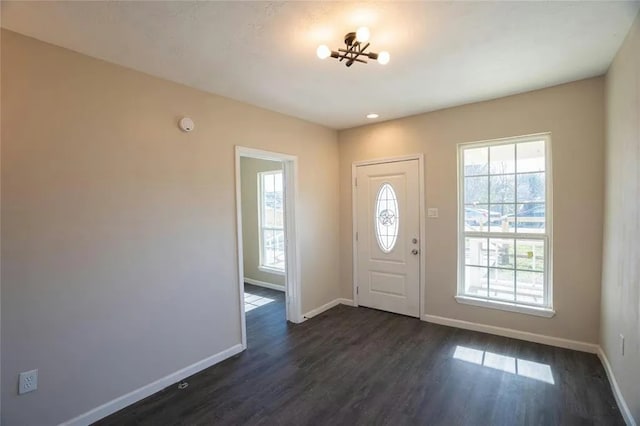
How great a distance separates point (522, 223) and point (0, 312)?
430cm

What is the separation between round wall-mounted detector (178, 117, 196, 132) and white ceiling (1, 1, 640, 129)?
32cm

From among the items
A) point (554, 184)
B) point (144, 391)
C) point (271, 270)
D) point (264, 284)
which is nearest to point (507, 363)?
point (554, 184)

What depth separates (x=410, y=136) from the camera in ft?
12.8

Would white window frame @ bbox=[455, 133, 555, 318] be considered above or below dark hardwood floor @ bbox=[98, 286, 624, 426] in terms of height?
above

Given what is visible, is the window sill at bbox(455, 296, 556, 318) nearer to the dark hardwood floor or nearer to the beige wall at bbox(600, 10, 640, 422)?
the dark hardwood floor

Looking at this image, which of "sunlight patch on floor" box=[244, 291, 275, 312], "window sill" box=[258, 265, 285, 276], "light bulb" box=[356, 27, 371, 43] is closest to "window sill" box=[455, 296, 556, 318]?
"sunlight patch on floor" box=[244, 291, 275, 312]

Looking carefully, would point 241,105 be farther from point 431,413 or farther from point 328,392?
point 431,413

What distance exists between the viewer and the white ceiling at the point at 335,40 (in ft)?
5.70

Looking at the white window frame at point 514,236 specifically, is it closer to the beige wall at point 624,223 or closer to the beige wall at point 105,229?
the beige wall at point 624,223

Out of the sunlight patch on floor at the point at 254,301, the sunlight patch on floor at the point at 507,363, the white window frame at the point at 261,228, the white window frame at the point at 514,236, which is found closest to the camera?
the sunlight patch on floor at the point at 507,363

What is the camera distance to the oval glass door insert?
409 cm

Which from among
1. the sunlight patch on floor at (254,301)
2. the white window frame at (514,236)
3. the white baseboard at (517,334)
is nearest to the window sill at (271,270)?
the sunlight patch on floor at (254,301)

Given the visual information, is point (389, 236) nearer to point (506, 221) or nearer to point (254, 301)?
point (506, 221)

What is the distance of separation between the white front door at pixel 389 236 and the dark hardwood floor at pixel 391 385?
691 mm
